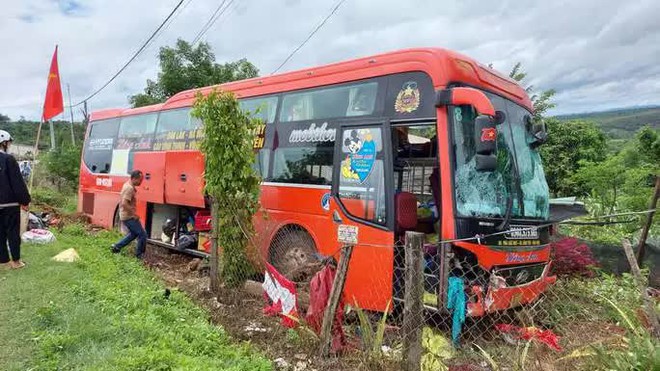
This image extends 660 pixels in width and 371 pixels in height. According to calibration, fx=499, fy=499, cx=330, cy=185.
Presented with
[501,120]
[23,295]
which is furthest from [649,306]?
[23,295]

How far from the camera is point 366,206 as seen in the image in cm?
571

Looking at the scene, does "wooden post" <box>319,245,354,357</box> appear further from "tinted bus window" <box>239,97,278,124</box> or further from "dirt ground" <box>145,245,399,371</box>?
"tinted bus window" <box>239,97,278,124</box>

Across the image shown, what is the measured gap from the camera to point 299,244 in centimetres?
674

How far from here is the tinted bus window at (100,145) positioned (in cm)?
1196

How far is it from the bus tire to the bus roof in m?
2.02

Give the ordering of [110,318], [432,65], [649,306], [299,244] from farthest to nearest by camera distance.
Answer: [299,244] → [432,65] → [110,318] → [649,306]

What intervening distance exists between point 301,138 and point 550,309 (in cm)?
374

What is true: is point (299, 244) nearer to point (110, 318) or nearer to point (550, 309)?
point (110, 318)

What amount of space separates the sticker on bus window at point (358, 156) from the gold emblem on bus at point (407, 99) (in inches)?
18.3

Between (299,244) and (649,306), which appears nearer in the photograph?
(649,306)

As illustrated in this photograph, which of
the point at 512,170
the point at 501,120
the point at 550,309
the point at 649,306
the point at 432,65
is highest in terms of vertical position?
the point at 432,65

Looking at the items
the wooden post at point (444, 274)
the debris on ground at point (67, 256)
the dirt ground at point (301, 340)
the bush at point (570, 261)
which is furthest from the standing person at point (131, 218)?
the bush at point (570, 261)

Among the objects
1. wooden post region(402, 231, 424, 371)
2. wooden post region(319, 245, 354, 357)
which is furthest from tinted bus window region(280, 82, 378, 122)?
wooden post region(402, 231, 424, 371)

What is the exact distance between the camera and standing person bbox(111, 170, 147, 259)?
8.81 m
